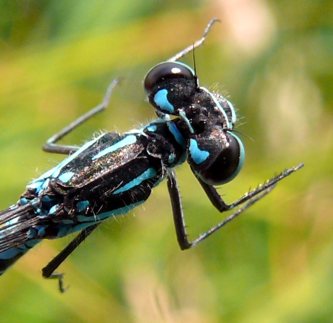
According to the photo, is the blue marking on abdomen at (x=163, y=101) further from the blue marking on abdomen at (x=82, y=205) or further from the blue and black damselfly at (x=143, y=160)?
the blue marking on abdomen at (x=82, y=205)

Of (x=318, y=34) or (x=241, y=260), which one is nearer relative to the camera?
(x=241, y=260)

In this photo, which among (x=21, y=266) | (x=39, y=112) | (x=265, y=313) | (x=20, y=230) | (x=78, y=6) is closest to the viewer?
Result: (x=20, y=230)

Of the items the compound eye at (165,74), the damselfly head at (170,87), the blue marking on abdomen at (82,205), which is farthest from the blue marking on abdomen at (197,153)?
the blue marking on abdomen at (82,205)

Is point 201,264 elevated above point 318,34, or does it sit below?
below

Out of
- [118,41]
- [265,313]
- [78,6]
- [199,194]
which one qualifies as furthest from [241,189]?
[78,6]

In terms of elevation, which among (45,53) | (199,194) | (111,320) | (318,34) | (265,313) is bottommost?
(265,313)

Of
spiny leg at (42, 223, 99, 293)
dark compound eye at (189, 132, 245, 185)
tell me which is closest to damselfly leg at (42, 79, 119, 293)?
spiny leg at (42, 223, 99, 293)

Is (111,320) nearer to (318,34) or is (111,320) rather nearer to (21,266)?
(21,266)
